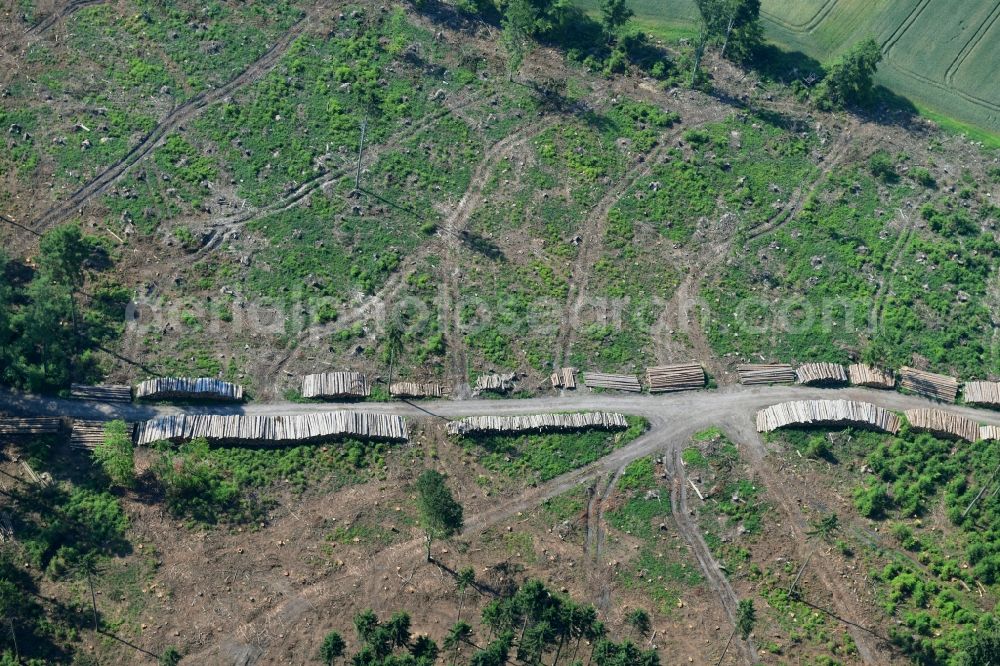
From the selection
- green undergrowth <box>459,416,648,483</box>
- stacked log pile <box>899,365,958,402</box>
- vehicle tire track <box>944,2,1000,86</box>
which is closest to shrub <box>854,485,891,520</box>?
stacked log pile <box>899,365,958,402</box>

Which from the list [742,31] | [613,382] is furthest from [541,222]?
[742,31]

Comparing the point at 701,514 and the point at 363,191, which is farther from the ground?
the point at 363,191

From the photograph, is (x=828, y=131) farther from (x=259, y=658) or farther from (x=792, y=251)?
(x=259, y=658)

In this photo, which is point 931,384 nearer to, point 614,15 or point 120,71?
point 614,15

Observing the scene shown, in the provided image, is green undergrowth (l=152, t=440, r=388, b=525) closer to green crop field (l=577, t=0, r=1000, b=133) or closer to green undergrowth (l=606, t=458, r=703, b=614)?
green undergrowth (l=606, t=458, r=703, b=614)

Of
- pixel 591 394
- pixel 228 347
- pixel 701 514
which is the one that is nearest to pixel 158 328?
pixel 228 347

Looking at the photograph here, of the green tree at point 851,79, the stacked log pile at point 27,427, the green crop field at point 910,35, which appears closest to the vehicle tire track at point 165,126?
the stacked log pile at point 27,427
